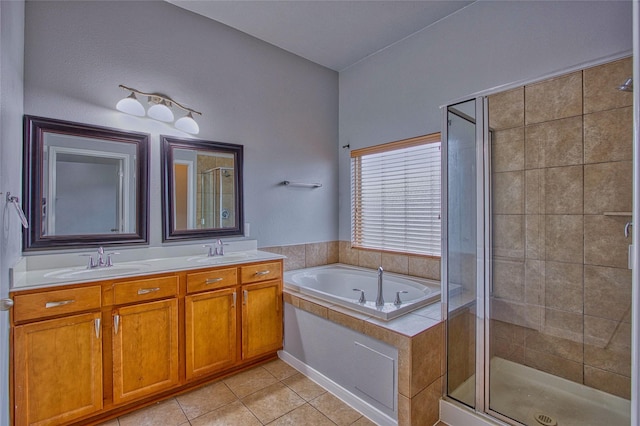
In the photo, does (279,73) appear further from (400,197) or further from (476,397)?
(476,397)

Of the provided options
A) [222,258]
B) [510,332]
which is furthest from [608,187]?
[222,258]

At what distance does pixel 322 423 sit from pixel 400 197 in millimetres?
2071

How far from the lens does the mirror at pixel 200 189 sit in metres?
2.50

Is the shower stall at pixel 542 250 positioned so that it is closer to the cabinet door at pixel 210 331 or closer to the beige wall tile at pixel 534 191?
the beige wall tile at pixel 534 191

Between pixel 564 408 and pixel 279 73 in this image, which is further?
pixel 279 73

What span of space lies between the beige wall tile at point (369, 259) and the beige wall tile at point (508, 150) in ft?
4.92

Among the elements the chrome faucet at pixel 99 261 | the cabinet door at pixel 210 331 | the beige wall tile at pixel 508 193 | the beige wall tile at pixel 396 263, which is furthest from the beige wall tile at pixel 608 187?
the chrome faucet at pixel 99 261

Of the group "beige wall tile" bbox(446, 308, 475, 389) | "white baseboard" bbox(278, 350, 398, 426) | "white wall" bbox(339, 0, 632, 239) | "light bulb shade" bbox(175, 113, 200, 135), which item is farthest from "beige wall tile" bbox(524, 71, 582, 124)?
"light bulb shade" bbox(175, 113, 200, 135)

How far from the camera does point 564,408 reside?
187cm

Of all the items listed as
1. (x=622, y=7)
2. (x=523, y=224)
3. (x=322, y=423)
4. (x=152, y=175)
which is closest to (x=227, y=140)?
(x=152, y=175)

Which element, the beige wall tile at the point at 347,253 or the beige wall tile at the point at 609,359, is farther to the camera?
the beige wall tile at the point at 347,253

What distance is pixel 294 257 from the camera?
3287 millimetres

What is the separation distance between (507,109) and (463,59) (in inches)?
29.9

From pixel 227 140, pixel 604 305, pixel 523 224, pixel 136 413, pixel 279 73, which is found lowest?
pixel 136 413
